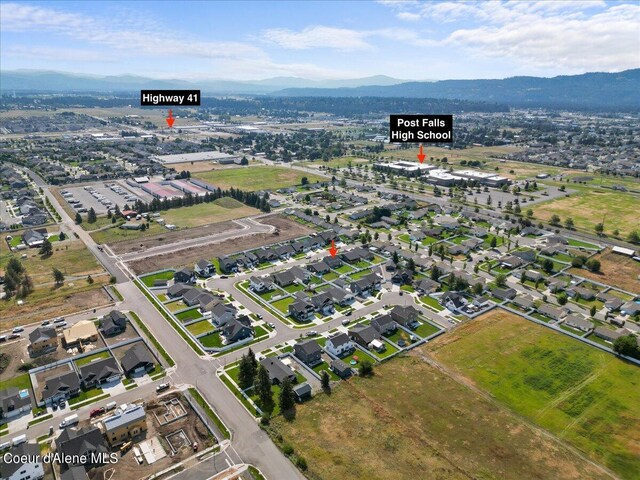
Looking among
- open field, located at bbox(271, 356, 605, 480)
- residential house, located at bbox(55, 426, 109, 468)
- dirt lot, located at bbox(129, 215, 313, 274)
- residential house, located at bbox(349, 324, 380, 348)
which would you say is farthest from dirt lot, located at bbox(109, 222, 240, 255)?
open field, located at bbox(271, 356, 605, 480)

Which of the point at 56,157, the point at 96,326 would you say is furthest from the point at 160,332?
the point at 56,157

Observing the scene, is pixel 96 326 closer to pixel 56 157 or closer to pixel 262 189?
pixel 262 189

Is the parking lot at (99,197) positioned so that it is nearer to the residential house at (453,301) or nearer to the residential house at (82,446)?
the residential house at (82,446)

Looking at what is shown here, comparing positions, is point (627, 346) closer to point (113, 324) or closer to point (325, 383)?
point (325, 383)

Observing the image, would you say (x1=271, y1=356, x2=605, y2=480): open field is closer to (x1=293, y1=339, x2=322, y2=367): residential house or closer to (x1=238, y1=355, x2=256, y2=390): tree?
(x1=293, y1=339, x2=322, y2=367): residential house

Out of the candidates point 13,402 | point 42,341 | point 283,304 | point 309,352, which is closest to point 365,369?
point 309,352

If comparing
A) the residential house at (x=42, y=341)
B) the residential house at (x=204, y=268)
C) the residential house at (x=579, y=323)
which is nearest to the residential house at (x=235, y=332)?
the residential house at (x=204, y=268)
